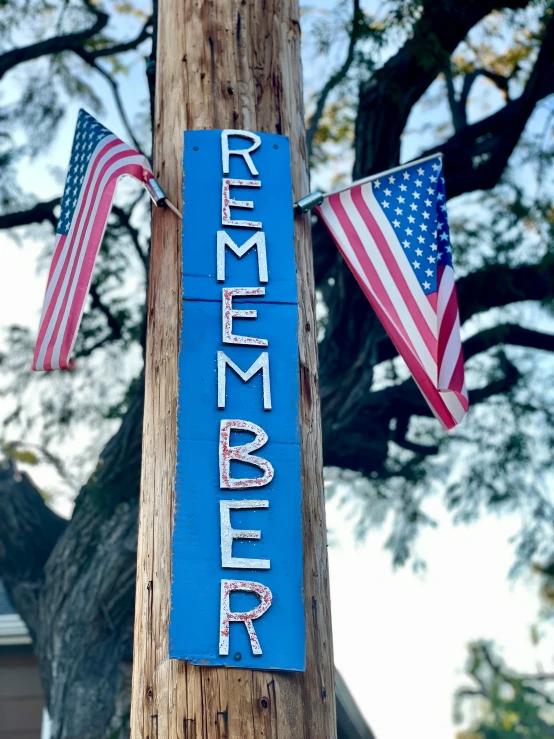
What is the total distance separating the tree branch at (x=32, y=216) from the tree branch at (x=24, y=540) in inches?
113

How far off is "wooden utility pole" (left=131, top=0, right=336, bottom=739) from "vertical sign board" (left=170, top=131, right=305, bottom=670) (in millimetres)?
57

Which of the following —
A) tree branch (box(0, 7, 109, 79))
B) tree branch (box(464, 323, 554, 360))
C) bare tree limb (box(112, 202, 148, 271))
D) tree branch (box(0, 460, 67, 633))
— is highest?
tree branch (box(0, 7, 109, 79))

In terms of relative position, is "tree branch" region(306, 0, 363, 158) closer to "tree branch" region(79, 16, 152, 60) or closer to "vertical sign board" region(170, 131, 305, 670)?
"tree branch" region(79, 16, 152, 60)

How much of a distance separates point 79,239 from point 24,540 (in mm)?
5454

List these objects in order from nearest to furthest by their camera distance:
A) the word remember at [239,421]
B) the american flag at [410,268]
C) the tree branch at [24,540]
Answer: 1. the word remember at [239,421]
2. the american flag at [410,268]
3. the tree branch at [24,540]

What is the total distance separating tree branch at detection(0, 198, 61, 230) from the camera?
31.6 feet

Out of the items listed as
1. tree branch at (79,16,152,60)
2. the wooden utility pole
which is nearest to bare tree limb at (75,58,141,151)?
tree branch at (79,16,152,60)

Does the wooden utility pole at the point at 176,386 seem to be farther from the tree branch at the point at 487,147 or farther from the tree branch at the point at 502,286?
the tree branch at the point at 502,286

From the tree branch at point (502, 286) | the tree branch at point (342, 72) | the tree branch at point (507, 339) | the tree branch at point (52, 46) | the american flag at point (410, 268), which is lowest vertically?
the american flag at point (410, 268)

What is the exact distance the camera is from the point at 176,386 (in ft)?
9.86

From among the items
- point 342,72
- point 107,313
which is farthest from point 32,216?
point 342,72

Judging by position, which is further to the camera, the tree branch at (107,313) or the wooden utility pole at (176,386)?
the tree branch at (107,313)

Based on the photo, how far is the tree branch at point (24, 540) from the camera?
820 cm

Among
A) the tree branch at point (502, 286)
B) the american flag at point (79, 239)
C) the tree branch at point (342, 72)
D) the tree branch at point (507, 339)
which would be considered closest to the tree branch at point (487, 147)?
the tree branch at point (502, 286)
